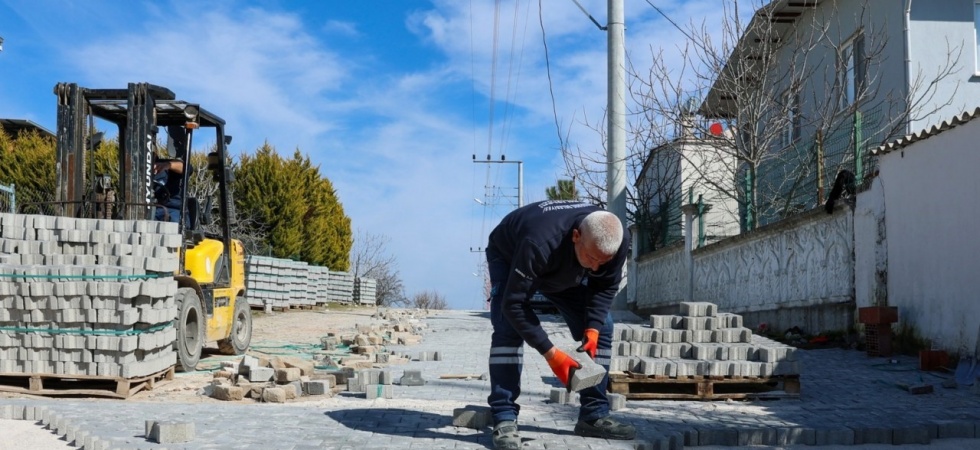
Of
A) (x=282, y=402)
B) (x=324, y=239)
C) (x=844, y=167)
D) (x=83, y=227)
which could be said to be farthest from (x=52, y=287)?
(x=324, y=239)

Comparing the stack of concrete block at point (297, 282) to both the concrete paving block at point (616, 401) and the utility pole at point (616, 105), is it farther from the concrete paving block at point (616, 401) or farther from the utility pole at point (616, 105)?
the concrete paving block at point (616, 401)

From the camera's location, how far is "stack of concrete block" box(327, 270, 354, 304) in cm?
3471

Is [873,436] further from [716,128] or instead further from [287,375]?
[716,128]

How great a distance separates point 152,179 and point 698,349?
19.9ft

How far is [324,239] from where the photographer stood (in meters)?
35.4

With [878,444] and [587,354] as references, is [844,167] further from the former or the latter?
[587,354]

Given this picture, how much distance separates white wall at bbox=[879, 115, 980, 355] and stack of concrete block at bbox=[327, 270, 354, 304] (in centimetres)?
2559

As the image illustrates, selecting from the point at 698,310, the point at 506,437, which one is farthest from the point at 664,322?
the point at 506,437

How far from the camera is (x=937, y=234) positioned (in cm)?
988

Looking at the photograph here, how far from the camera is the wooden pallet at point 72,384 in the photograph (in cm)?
782

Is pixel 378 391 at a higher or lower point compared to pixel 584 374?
lower

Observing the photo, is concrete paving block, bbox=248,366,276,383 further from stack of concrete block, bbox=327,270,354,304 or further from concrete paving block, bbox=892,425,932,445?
stack of concrete block, bbox=327,270,354,304

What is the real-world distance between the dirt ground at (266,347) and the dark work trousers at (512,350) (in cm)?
345

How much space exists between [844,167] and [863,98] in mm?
4490
